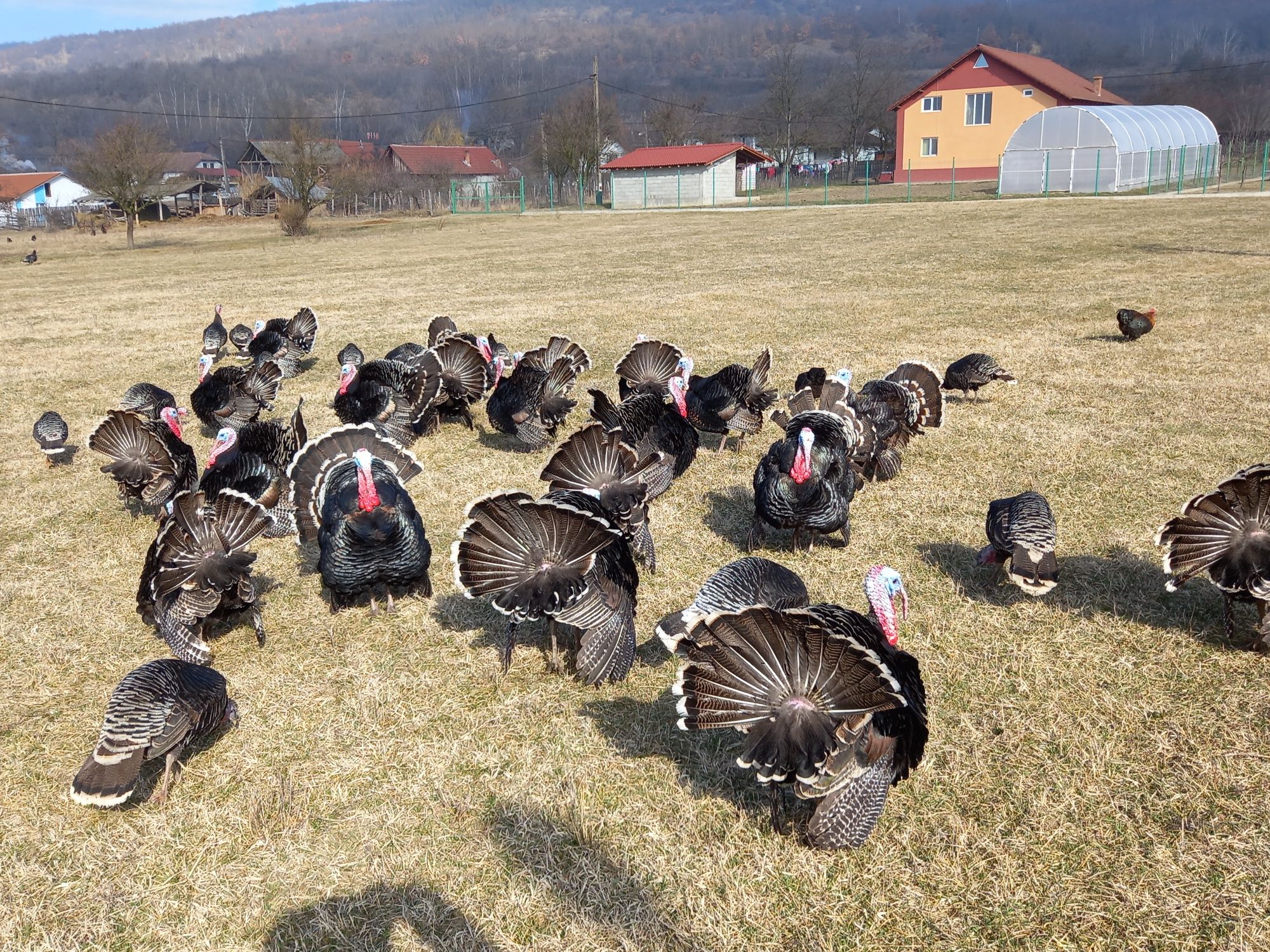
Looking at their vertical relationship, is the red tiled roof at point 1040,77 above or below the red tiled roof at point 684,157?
above

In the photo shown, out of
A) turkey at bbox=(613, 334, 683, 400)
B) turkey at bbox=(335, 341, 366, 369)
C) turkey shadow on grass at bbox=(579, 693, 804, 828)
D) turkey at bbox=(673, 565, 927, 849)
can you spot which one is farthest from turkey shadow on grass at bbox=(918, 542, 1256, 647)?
turkey at bbox=(335, 341, 366, 369)

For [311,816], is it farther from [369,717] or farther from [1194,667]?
[1194,667]

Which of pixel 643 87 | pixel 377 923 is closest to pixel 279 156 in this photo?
pixel 377 923

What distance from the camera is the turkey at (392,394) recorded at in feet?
29.1

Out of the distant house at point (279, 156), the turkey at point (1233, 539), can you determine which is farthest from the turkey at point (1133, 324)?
the distant house at point (279, 156)

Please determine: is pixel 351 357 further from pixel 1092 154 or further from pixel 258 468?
pixel 1092 154

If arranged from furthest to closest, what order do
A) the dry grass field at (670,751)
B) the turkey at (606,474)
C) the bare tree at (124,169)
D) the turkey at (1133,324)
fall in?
the bare tree at (124,169)
the turkey at (1133,324)
the turkey at (606,474)
the dry grass field at (670,751)

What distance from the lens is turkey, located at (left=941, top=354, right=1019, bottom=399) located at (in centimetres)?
973

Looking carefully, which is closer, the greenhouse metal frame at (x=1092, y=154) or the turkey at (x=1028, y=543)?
the turkey at (x=1028, y=543)

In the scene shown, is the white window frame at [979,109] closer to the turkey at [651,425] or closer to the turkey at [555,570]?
the turkey at [651,425]

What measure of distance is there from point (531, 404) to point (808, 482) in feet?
11.5

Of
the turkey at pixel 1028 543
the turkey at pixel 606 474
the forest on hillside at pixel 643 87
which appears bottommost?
the turkey at pixel 1028 543

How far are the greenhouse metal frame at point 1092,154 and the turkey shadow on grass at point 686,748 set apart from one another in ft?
137

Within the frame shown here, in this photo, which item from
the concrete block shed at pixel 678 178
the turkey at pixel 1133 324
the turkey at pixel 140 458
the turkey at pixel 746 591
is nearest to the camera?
the turkey at pixel 746 591
